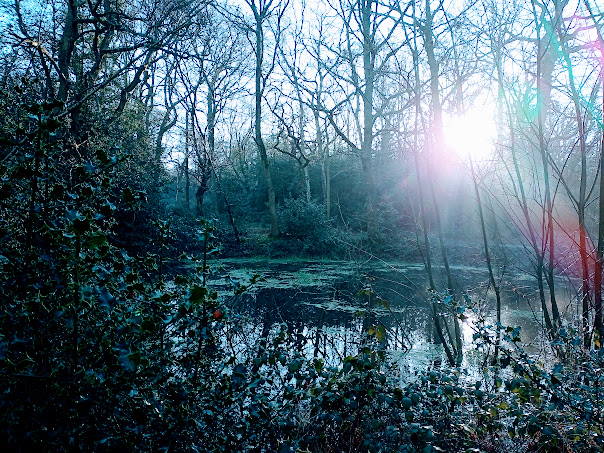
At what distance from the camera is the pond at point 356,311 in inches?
159

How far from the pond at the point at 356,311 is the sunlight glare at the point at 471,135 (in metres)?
1.18

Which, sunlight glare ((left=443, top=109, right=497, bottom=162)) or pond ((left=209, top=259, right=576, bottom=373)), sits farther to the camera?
pond ((left=209, top=259, right=576, bottom=373))

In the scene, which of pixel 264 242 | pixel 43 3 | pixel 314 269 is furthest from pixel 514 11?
pixel 264 242

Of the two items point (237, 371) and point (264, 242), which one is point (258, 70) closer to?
point (264, 242)

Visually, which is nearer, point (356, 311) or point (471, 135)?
point (356, 311)

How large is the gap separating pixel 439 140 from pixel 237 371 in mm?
3196

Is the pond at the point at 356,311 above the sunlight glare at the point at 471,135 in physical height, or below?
below

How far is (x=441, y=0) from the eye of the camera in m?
3.61

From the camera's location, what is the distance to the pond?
404cm

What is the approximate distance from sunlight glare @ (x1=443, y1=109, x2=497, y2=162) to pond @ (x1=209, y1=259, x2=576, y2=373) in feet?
3.88

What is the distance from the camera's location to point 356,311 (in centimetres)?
317

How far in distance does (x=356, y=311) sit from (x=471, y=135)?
1866 mm

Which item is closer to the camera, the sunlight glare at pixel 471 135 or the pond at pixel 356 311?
the sunlight glare at pixel 471 135

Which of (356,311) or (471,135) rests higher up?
(471,135)
